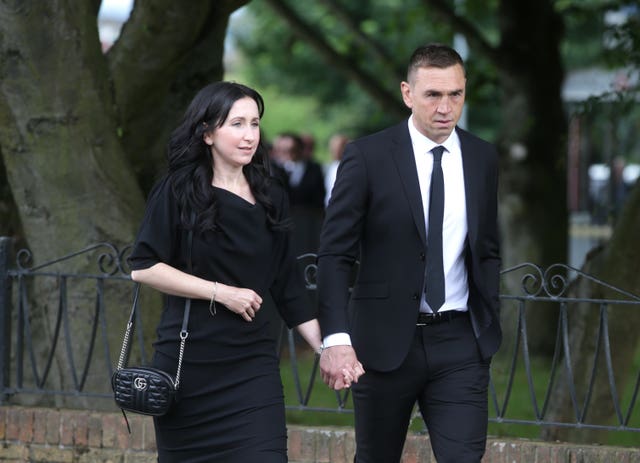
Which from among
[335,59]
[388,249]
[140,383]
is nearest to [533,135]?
[335,59]

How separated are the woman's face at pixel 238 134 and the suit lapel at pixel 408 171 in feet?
1.87

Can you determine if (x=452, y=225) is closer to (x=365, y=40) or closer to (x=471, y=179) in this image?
(x=471, y=179)

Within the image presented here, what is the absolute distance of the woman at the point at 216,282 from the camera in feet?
15.2

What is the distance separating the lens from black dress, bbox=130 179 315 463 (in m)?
4.65

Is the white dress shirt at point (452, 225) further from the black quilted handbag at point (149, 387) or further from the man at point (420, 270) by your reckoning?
the black quilted handbag at point (149, 387)

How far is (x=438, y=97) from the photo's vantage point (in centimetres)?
491

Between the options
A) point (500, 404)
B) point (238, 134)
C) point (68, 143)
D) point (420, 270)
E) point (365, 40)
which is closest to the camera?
point (238, 134)

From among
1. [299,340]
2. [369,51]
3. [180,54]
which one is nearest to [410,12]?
[369,51]

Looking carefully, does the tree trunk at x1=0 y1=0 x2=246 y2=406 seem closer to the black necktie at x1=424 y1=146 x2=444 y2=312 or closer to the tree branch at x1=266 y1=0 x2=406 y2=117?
the black necktie at x1=424 y1=146 x2=444 y2=312

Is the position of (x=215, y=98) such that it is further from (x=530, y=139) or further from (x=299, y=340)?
(x=530, y=139)

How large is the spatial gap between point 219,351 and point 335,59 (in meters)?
9.06

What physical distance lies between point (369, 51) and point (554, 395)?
24.5 ft

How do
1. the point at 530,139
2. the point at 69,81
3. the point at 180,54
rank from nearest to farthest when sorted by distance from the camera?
the point at 69,81 → the point at 180,54 → the point at 530,139

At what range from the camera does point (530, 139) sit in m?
13.4
